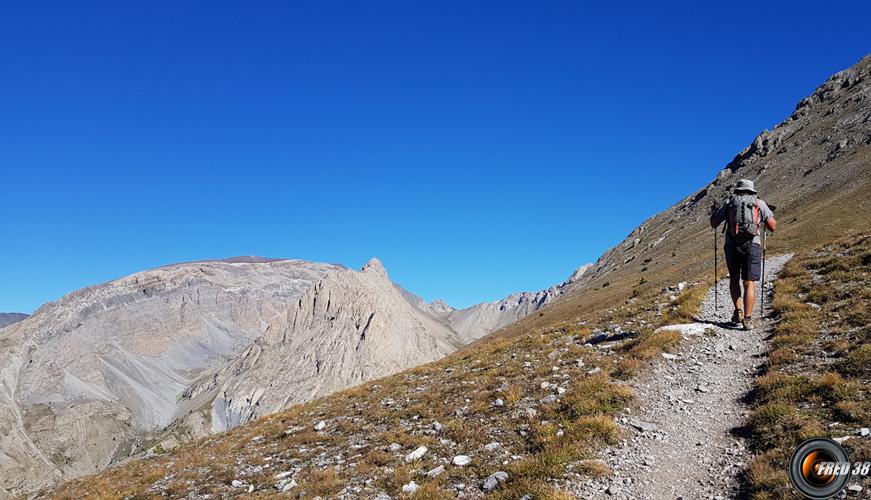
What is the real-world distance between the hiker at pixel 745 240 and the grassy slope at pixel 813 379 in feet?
4.33

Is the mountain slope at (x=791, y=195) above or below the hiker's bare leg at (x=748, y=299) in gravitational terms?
above

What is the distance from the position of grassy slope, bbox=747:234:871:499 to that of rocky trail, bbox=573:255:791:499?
1.50ft

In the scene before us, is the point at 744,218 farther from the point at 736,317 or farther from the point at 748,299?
the point at 736,317

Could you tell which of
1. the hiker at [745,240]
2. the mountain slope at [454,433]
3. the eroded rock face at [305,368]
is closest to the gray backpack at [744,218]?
the hiker at [745,240]

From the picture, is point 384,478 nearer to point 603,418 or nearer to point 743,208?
point 603,418

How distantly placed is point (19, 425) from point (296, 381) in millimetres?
123917

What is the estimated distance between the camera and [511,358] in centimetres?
1900

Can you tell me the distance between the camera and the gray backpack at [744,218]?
621 inches

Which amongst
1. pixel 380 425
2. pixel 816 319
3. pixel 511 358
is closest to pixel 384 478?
pixel 380 425

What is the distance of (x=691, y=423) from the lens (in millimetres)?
10008

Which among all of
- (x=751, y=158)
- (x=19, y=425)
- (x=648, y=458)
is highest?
(x=751, y=158)

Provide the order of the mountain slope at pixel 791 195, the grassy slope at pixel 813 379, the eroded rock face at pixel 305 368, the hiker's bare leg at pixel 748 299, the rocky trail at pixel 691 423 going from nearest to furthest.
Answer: the grassy slope at pixel 813 379
the rocky trail at pixel 691 423
the hiker's bare leg at pixel 748 299
the mountain slope at pixel 791 195
the eroded rock face at pixel 305 368

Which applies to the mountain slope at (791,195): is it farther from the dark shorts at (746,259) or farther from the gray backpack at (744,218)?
the gray backpack at (744,218)

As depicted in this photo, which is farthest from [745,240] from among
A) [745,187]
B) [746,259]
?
[745,187]
